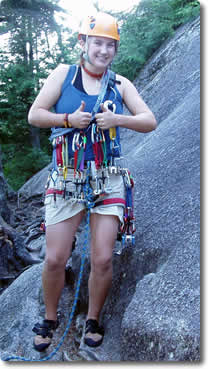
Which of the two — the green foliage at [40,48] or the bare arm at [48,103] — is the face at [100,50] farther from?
the green foliage at [40,48]

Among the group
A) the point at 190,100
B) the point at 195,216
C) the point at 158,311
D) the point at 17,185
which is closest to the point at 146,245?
the point at 195,216

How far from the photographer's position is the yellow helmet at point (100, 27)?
97.5 inches

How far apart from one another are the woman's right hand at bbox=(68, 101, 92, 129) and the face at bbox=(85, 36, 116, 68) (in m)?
0.32

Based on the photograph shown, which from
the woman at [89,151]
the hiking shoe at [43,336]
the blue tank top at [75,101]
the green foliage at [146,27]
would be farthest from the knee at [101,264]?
the green foliage at [146,27]

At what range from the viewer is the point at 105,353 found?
2.59 metres

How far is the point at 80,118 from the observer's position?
7.98 ft

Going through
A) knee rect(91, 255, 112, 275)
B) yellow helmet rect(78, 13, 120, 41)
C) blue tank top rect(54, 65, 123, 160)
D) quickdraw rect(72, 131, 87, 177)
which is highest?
yellow helmet rect(78, 13, 120, 41)

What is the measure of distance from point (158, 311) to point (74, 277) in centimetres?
137

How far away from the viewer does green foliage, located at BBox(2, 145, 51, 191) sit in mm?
10773

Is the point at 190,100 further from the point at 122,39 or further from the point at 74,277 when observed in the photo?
the point at 122,39

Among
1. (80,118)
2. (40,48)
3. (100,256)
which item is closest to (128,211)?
(100,256)

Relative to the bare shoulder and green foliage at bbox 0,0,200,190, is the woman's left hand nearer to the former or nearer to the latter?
the bare shoulder

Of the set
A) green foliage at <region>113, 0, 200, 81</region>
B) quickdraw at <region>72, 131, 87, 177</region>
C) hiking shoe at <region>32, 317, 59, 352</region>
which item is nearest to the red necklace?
quickdraw at <region>72, 131, 87, 177</region>

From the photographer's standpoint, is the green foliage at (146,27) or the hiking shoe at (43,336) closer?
the hiking shoe at (43,336)
